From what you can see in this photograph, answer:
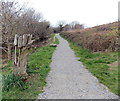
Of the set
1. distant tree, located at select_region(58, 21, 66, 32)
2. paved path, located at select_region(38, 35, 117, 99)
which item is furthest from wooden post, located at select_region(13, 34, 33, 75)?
distant tree, located at select_region(58, 21, 66, 32)

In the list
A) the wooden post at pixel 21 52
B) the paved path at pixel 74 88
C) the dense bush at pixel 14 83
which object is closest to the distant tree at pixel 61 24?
the paved path at pixel 74 88

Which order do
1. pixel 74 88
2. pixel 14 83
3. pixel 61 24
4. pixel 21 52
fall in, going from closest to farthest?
pixel 14 83
pixel 74 88
pixel 21 52
pixel 61 24

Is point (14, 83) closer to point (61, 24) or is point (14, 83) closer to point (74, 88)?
point (74, 88)

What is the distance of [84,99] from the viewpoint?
3342mm

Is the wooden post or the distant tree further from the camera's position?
the distant tree

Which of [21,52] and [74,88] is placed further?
[21,52]

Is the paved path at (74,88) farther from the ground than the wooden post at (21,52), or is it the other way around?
the wooden post at (21,52)

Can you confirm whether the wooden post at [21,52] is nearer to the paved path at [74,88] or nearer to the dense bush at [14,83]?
the dense bush at [14,83]

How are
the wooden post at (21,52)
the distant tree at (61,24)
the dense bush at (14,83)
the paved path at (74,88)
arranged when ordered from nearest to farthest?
1. the paved path at (74,88)
2. the dense bush at (14,83)
3. the wooden post at (21,52)
4. the distant tree at (61,24)

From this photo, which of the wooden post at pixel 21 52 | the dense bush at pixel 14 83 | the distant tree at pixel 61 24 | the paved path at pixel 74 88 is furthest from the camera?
the distant tree at pixel 61 24

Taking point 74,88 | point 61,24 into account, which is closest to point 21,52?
point 74,88

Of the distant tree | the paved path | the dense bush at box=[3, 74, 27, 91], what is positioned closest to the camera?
the paved path

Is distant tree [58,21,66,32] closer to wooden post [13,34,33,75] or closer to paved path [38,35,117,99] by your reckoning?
paved path [38,35,117,99]

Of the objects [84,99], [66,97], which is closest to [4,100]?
[66,97]
